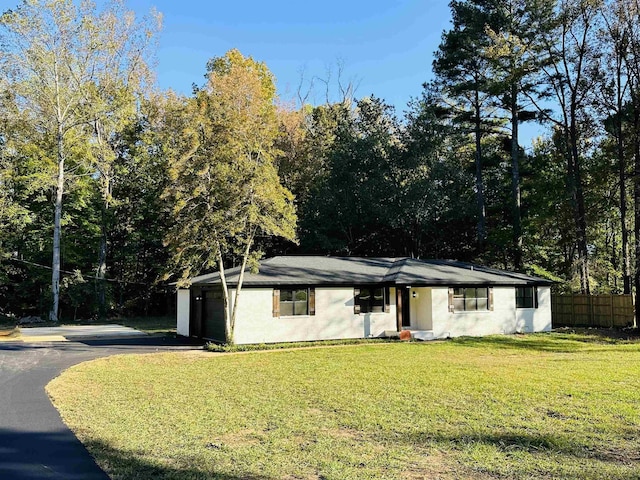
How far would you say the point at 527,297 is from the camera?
21641mm

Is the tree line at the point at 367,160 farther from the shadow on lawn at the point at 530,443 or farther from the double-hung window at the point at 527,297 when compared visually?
the shadow on lawn at the point at 530,443

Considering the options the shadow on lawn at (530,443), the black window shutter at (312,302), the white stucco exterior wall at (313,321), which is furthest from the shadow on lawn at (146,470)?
the black window shutter at (312,302)

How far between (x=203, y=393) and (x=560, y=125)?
Result: 2374 cm

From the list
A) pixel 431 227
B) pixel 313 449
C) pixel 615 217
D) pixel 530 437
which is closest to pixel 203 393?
pixel 313 449

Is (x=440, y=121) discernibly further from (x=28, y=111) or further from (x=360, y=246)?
(x=28, y=111)

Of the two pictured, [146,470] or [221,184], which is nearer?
[146,470]

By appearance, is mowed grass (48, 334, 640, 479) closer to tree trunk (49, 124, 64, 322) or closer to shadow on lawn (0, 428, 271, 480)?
shadow on lawn (0, 428, 271, 480)

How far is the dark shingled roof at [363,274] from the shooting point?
714 inches

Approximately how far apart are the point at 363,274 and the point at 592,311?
1160cm

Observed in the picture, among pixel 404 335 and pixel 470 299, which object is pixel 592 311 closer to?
pixel 470 299

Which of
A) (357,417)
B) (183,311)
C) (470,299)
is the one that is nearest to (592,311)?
(470,299)

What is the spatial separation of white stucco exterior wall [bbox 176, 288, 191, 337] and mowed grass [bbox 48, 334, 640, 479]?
7.32 metres

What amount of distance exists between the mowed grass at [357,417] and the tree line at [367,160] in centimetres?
1256

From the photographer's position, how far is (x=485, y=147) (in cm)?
3303
